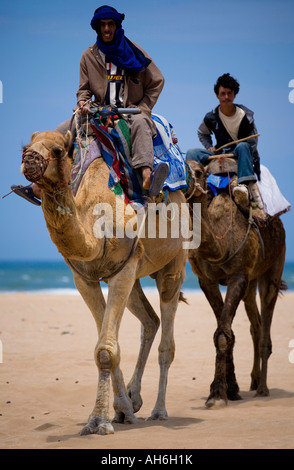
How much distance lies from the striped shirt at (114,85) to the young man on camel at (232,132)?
2010 millimetres

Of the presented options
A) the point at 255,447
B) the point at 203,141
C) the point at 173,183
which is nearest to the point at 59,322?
the point at 203,141

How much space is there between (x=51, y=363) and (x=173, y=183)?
478cm

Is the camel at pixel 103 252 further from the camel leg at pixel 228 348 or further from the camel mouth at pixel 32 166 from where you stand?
the camel leg at pixel 228 348

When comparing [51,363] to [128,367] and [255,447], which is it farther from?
[255,447]

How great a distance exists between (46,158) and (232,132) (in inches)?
171

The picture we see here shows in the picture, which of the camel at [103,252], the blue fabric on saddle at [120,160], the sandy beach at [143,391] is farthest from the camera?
the blue fabric on saddle at [120,160]

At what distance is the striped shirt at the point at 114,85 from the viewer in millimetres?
7426

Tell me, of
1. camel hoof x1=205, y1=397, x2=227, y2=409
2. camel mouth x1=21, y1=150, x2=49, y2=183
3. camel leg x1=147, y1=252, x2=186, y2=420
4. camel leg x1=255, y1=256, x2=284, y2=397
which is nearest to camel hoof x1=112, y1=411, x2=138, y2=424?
camel leg x1=147, y1=252, x2=186, y2=420

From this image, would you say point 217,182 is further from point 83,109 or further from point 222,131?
point 83,109

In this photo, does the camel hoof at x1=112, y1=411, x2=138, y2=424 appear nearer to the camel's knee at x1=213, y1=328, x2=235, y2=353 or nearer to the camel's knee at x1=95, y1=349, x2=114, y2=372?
the camel's knee at x1=95, y1=349, x2=114, y2=372

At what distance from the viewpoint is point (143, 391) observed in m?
9.55

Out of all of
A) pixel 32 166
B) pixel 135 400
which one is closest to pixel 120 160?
→ pixel 32 166

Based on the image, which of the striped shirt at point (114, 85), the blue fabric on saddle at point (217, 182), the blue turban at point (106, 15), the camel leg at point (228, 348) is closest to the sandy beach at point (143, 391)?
the camel leg at point (228, 348)

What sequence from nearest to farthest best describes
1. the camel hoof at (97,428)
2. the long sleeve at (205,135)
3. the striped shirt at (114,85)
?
the camel hoof at (97,428) → the striped shirt at (114,85) → the long sleeve at (205,135)
